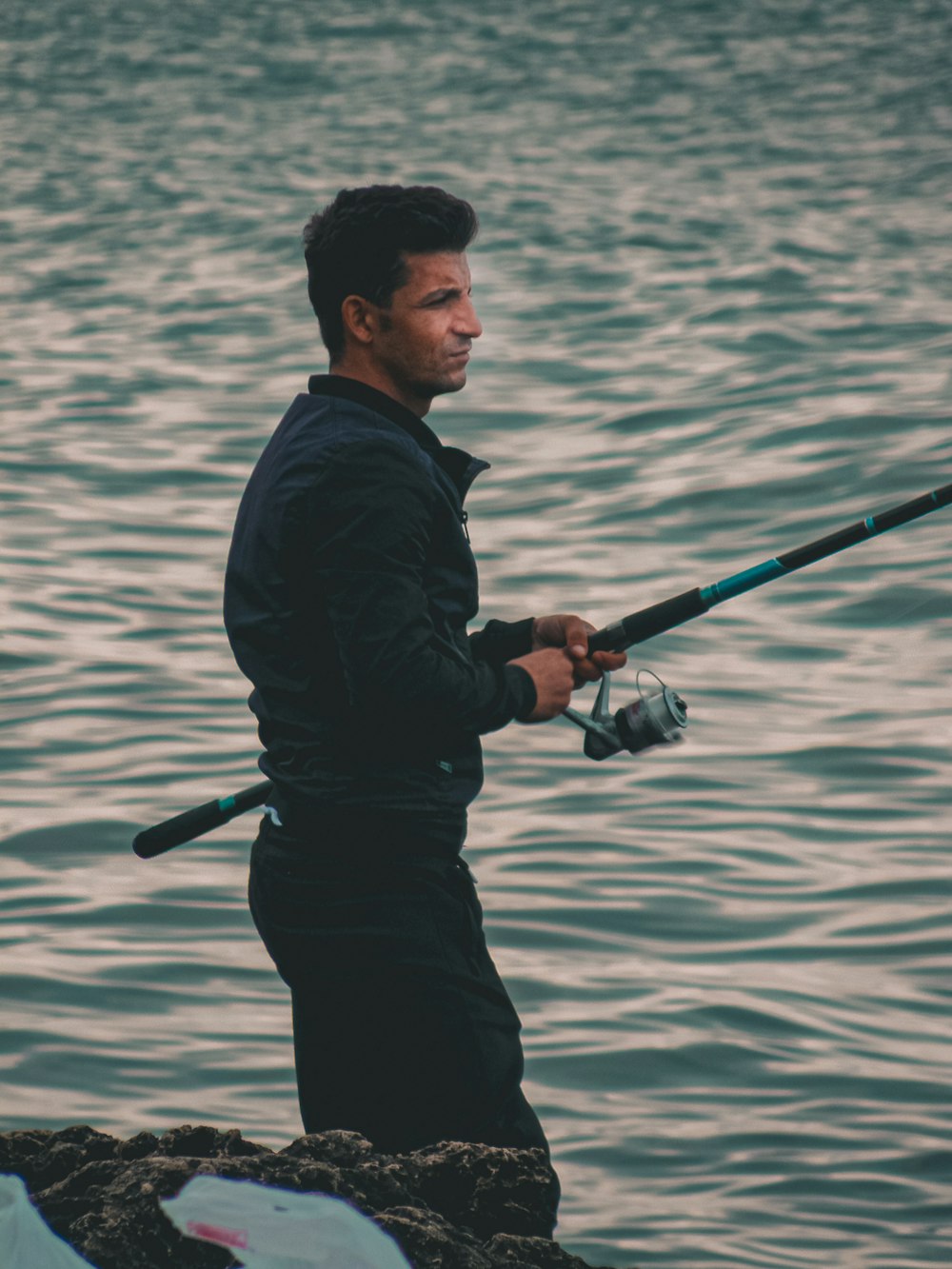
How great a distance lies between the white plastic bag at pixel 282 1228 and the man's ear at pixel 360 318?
1.14 metres

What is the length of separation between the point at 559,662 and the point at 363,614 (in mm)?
433

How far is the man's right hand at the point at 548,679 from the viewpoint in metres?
2.96

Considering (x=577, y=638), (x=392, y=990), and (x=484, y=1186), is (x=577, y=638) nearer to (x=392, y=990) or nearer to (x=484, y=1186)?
(x=392, y=990)

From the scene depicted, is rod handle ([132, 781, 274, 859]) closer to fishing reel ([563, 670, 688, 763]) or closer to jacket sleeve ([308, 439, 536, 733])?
fishing reel ([563, 670, 688, 763])

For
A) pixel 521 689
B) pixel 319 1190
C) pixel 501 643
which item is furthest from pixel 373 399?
pixel 319 1190

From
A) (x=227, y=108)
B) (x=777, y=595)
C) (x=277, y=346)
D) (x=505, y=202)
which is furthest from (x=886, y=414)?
(x=227, y=108)

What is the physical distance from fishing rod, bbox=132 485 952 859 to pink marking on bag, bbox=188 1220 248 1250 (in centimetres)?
95

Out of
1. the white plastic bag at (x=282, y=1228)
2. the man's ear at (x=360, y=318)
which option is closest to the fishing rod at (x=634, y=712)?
the man's ear at (x=360, y=318)

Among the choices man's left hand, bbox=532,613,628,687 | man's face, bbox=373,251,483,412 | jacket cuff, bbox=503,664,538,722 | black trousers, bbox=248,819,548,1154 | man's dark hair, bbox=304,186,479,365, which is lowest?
black trousers, bbox=248,819,548,1154

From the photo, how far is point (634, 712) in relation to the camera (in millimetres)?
3365

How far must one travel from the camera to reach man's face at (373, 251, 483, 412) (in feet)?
9.50

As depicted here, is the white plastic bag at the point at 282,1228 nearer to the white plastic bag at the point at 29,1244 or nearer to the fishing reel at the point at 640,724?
the white plastic bag at the point at 29,1244

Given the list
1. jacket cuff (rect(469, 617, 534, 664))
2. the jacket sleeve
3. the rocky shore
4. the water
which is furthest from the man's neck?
the water

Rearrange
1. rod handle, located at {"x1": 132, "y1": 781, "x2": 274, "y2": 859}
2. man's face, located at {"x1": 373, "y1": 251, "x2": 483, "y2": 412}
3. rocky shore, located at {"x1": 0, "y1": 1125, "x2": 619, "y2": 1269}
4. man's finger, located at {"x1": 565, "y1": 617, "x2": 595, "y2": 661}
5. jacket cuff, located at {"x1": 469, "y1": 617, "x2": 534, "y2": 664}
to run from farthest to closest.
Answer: rod handle, located at {"x1": 132, "y1": 781, "x2": 274, "y2": 859} → jacket cuff, located at {"x1": 469, "y1": 617, "x2": 534, "y2": 664} → man's finger, located at {"x1": 565, "y1": 617, "x2": 595, "y2": 661} → man's face, located at {"x1": 373, "y1": 251, "x2": 483, "y2": 412} → rocky shore, located at {"x1": 0, "y1": 1125, "x2": 619, "y2": 1269}
